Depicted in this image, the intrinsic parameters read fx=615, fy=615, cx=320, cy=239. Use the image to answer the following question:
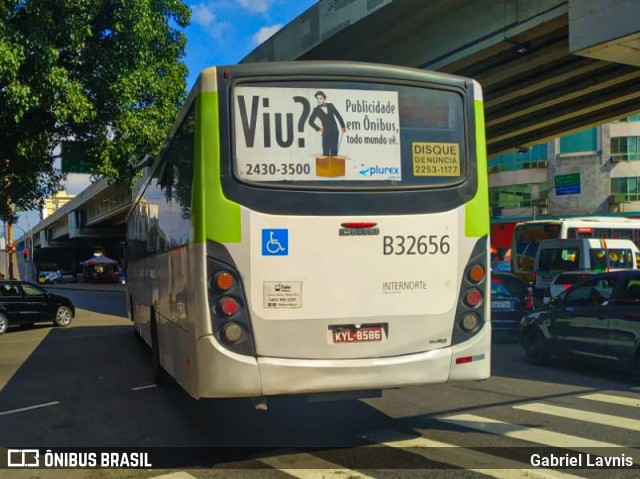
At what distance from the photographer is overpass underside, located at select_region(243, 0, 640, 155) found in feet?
41.5

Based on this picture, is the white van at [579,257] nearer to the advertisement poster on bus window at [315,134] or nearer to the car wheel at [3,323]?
the car wheel at [3,323]

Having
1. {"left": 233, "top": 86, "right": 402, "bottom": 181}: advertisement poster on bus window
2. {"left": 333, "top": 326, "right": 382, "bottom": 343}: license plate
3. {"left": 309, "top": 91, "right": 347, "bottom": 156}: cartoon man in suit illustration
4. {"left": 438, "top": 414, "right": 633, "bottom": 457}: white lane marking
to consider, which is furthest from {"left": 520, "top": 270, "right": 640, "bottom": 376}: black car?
{"left": 309, "top": 91, "right": 347, "bottom": 156}: cartoon man in suit illustration

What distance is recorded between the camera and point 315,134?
540 cm

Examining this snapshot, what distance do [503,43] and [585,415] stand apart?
34.9 ft

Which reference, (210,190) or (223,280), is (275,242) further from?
(210,190)

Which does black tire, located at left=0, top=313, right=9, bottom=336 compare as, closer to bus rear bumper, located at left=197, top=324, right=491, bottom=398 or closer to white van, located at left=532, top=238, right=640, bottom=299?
bus rear bumper, located at left=197, top=324, right=491, bottom=398

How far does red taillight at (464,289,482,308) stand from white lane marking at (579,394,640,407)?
3.15 meters

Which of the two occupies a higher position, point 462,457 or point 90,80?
point 90,80

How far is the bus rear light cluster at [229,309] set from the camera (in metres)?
5.11

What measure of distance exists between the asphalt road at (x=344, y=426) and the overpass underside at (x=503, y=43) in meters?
6.98

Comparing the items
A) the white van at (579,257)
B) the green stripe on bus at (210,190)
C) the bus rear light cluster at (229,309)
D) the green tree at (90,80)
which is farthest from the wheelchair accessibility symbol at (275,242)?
the white van at (579,257)

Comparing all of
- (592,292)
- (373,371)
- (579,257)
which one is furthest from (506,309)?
(579,257)

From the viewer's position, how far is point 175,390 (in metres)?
8.87

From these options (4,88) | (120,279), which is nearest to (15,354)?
(4,88)
